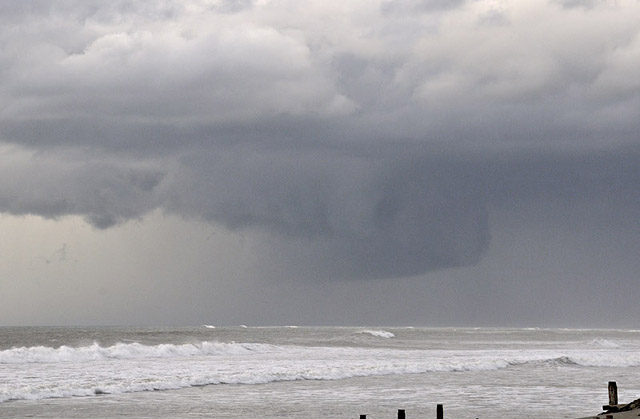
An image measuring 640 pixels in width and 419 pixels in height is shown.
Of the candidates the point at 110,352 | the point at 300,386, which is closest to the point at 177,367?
the point at 300,386

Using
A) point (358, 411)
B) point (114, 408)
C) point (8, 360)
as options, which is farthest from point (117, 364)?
point (358, 411)

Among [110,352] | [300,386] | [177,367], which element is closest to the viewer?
[300,386]

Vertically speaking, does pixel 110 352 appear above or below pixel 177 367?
above

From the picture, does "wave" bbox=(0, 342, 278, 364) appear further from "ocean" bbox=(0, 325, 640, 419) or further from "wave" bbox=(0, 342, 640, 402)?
"ocean" bbox=(0, 325, 640, 419)

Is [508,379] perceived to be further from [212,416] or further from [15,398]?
[15,398]

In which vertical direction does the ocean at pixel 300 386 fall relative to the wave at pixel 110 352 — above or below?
below

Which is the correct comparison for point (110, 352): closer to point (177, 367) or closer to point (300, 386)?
point (177, 367)

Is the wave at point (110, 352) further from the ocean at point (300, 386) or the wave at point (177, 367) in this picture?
the ocean at point (300, 386)

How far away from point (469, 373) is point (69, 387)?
2079 cm

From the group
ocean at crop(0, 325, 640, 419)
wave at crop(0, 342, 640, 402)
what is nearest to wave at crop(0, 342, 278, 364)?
wave at crop(0, 342, 640, 402)

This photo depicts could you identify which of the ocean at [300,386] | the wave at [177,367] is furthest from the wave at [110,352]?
the ocean at [300,386]

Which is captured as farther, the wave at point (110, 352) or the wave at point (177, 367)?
the wave at point (110, 352)

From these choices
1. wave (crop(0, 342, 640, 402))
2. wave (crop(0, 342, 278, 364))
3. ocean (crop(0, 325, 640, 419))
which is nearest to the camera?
ocean (crop(0, 325, 640, 419))

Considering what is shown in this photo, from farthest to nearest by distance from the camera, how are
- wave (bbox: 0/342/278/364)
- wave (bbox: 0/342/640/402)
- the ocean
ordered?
wave (bbox: 0/342/278/364) < wave (bbox: 0/342/640/402) < the ocean
